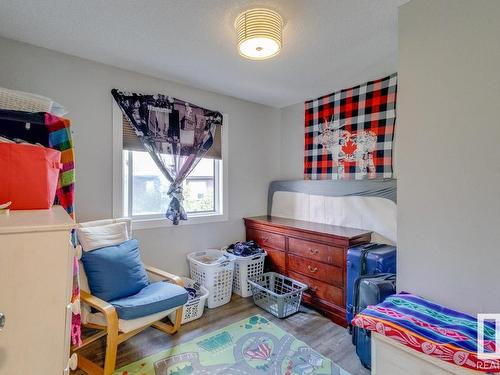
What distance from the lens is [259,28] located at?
1.57m

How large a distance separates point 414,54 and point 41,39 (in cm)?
262

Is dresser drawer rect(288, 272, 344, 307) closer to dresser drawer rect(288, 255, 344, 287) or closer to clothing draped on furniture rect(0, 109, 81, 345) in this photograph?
dresser drawer rect(288, 255, 344, 287)

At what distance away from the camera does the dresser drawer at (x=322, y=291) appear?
239cm

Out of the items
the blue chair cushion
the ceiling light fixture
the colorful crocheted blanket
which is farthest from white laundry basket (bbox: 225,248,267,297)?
the ceiling light fixture

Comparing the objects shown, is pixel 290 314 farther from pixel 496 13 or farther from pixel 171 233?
pixel 496 13

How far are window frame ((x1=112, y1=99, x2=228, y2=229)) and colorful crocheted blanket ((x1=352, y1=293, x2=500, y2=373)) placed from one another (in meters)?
2.06

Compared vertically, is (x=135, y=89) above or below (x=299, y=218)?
above

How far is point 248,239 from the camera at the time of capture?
11.3 feet

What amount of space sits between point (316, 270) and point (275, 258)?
574mm

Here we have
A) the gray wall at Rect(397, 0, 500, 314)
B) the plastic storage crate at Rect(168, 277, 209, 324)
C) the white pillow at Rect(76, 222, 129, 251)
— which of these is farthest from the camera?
the plastic storage crate at Rect(168, 277, 209, 324)

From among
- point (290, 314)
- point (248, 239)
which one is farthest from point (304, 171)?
point (290, 314)

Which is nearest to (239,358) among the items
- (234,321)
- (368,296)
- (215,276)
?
(234,321)

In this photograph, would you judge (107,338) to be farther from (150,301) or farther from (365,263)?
(365,263)

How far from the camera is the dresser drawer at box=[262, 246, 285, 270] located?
2.94 meters
